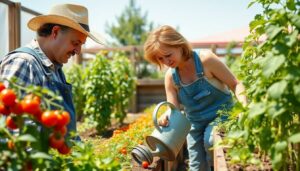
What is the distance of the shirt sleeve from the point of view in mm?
2219

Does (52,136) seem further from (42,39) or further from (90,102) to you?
(90,102)

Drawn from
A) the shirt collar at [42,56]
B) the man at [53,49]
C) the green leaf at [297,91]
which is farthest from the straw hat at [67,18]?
the green leaf at [297,91]

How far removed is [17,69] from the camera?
2.23 m

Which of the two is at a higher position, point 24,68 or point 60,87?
point 24,68

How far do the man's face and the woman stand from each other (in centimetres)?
60

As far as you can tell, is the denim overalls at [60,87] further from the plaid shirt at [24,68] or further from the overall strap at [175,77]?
the overall strap at [175,77]

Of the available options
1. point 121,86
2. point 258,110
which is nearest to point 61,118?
point 258,110

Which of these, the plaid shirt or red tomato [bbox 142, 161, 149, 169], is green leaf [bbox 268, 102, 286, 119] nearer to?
the plaid shirt

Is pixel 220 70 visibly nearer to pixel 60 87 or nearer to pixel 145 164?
pixel 145 164

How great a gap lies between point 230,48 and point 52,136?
32.7 ft

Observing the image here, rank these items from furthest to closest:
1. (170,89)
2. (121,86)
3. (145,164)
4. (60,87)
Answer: (121,86) → (170,89) → (145,164) → (60,87)

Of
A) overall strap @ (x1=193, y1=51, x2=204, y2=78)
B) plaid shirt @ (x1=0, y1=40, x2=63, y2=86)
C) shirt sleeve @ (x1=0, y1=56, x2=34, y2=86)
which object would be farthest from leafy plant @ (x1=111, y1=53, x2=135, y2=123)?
shirt sleeve @ (x1=0, y1=56, x2=34, y2=86)

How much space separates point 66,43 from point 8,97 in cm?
126

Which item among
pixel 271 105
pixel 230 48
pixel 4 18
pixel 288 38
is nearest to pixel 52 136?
pixel 271 105
